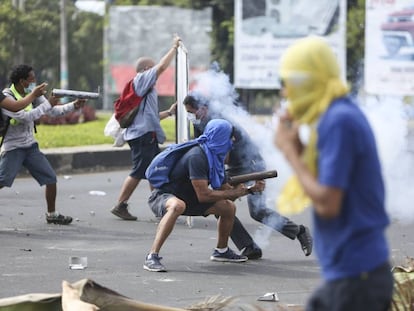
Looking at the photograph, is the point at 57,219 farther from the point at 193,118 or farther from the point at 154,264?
the point at 154,264

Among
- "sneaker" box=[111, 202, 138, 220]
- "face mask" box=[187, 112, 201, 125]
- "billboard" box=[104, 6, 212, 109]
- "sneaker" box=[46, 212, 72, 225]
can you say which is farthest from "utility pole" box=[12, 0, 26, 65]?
"face mask" box=[187, 112, 201, 125]

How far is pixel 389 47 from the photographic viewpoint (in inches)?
1111

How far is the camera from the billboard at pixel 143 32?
40094 mm

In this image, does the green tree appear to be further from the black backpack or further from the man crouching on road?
the man crouching on road

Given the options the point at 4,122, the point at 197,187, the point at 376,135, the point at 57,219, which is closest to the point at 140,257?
the point at 197,187

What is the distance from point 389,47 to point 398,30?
0.51m

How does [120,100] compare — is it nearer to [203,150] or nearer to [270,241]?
[270,241]

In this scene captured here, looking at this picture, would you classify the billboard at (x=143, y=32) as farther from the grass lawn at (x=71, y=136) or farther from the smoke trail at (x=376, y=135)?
the smoke trail at (x=376, y=135)

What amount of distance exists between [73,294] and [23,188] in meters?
8.40

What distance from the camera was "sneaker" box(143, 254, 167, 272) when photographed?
825cm

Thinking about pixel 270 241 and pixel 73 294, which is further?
pixel 270 241

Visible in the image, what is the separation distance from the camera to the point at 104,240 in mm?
9906

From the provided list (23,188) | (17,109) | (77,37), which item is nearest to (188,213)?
(17,109)

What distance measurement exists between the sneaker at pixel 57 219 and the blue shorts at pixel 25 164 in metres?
0.42
